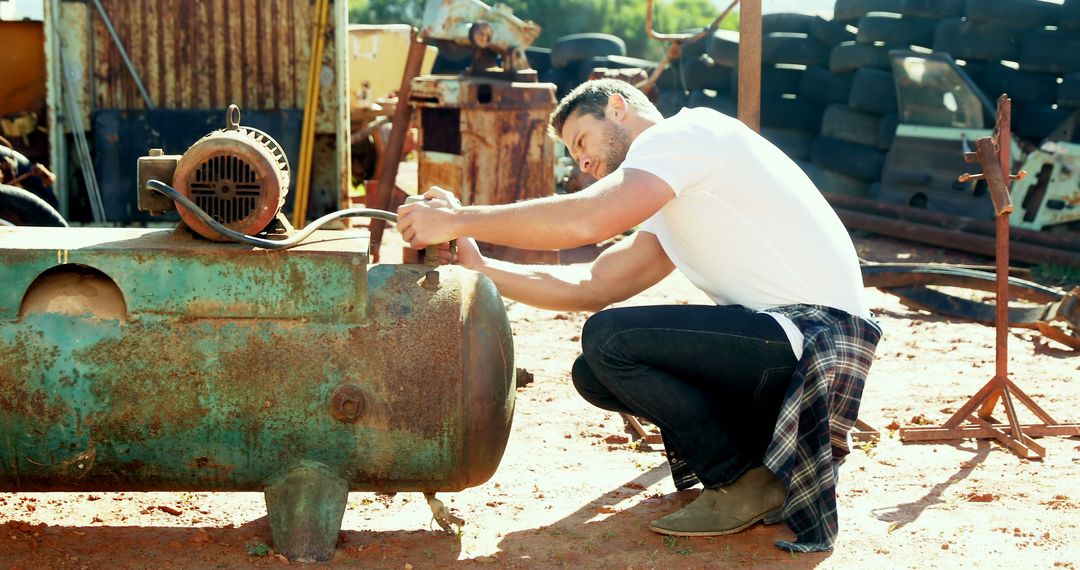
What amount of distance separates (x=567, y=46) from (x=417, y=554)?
11.7 m

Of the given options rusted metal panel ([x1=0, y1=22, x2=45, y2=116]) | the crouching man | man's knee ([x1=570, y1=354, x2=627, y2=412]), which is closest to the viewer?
the crouching man

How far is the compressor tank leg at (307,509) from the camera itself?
113 inches

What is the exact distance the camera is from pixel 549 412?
177 inches

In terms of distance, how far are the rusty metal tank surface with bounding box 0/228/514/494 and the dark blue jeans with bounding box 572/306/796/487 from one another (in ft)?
1.24

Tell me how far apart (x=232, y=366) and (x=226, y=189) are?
17.6 inches

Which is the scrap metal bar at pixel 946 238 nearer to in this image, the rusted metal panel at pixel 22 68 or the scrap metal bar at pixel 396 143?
the scrap metal bar at pixel 396 143

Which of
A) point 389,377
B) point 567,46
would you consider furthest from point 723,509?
point 567,46

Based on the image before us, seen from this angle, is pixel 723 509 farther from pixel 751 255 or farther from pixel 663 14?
pixel 663 14

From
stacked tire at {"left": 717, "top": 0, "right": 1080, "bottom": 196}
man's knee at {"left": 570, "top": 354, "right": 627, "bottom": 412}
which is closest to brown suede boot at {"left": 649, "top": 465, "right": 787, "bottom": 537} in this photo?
man's knee at {"left": 570, "top": 354, "right": 627, "bottom": 412}

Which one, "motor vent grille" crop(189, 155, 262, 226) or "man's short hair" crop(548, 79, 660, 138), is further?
"man's short hair" crop(548, 79, 660, 138)

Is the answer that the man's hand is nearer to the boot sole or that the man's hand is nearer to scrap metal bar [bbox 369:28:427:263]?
the boot sole

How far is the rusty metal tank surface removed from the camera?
276cm

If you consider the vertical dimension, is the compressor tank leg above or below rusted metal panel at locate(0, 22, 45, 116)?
below

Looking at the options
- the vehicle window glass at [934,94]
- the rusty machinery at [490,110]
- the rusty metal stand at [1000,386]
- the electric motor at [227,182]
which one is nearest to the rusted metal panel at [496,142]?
the rusty machinery at [490,110]
